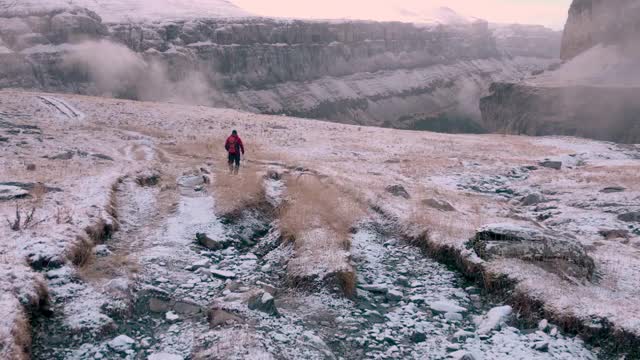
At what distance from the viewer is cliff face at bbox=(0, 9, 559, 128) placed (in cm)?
10088

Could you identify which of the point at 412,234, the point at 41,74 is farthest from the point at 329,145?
the point at 41,74

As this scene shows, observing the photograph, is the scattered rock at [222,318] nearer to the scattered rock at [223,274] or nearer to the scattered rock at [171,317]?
the scattered rock at [171,317]

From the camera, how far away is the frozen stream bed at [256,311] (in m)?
8.56

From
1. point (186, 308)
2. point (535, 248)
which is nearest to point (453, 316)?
point (535, 248)

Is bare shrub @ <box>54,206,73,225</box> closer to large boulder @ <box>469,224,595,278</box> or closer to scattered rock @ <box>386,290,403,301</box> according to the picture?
scattered rock @ <box>386,290,403,301</box>

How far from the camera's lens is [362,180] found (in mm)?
21438

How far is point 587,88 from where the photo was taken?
70.1 meters

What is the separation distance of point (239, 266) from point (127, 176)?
30.3ft

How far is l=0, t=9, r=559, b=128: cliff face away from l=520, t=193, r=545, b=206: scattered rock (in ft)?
313

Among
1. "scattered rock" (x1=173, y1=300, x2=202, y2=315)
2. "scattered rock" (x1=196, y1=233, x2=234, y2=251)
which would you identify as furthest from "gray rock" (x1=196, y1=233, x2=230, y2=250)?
"scattered rock" (x1=173, y1=300, x2=202, y2=315)

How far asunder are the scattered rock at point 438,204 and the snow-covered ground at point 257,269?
0.05 m

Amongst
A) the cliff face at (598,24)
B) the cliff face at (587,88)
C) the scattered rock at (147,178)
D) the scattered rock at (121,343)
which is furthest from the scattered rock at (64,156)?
the cliff face at (598,24)

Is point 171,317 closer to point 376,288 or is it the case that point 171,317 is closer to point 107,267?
point 107,267

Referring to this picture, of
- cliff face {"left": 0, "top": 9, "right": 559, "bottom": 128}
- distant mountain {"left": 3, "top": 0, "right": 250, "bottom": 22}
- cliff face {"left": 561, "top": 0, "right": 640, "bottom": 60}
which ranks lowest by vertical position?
cliff face {"left": 0, "top": 9, "right": 559, "bottom": 128}
